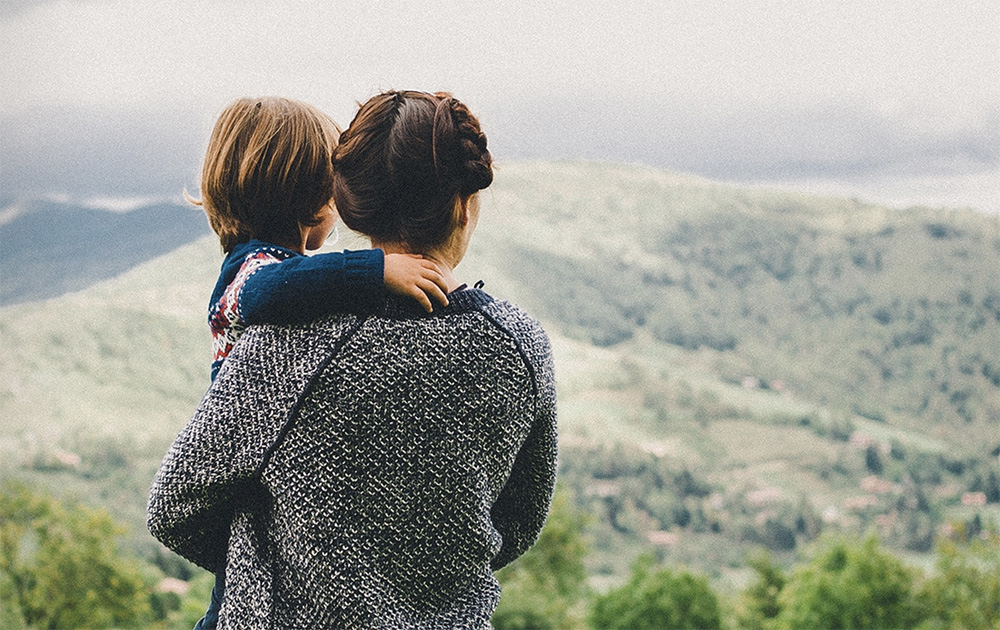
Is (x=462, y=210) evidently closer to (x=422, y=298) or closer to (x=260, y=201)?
(x=422, y=298)

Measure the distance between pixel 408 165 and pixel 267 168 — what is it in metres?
0.32

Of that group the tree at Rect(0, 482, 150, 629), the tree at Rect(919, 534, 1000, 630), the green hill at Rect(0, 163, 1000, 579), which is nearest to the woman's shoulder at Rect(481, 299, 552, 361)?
the tree at Rect(919, 534, 1000, 630)

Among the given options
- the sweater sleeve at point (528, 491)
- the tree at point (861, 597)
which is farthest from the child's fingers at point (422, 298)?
the tree at point (861, 597)

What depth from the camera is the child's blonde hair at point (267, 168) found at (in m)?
1.75

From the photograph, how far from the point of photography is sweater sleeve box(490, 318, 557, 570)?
175 centimetres

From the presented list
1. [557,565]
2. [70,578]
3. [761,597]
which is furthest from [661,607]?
[70,578]

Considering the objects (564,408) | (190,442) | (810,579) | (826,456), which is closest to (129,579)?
(810,579)

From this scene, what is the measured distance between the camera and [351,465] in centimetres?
154

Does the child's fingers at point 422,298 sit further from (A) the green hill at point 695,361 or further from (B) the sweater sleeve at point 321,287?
(A) the green hill at point 695,361

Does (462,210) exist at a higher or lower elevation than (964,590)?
higher

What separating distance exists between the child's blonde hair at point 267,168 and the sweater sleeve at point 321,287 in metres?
0.25

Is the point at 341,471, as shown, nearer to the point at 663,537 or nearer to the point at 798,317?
the point at 663,537

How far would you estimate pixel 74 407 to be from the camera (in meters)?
84.6

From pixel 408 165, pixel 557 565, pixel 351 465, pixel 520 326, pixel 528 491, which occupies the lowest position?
pixel 557 565
